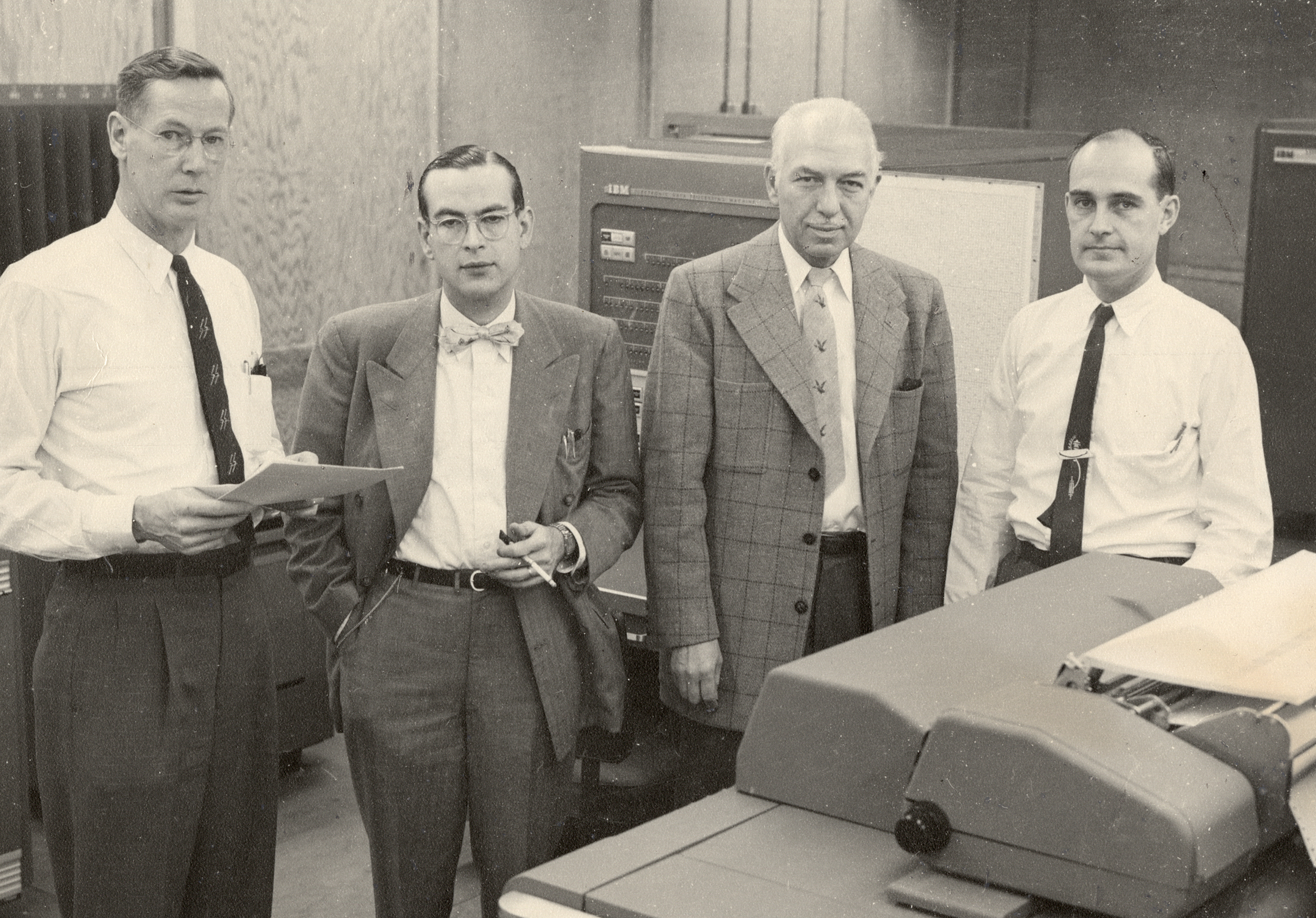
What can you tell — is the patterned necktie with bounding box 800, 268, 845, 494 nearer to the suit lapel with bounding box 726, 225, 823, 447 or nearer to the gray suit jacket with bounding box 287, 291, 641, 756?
the suit lapel with bounding box 726, 225, 823, 447

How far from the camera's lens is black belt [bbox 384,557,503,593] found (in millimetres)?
2293

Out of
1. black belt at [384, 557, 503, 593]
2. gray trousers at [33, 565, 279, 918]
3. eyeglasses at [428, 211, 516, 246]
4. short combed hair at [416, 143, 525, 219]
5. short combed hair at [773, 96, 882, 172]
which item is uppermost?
short combed hair at [773, 96, 882, 172]

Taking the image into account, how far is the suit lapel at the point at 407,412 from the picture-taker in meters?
2.31

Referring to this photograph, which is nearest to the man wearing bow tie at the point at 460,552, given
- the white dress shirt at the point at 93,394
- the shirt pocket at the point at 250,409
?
the shirt pocket at the point at 250,409

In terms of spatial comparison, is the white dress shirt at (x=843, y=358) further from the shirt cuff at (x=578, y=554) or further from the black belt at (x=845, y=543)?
the shirt cuff at (x=578, y=554)

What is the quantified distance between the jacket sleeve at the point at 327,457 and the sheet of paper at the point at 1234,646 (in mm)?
1294

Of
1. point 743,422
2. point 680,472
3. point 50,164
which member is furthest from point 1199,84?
point 50,164

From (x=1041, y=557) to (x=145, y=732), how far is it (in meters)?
1.42

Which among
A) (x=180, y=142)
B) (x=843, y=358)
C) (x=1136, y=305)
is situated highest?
(x=180, y=142)

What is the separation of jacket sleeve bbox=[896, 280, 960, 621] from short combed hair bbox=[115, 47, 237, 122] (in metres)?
1.24

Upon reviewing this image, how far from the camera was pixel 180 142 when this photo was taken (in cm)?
231

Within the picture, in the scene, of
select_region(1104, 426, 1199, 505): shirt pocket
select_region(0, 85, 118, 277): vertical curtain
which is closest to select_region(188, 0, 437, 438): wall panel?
select_region(0, 85, 118, 277): vertical curtain

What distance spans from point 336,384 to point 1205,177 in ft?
9.36

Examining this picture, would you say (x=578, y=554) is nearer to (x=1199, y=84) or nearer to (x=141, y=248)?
(x=141, y=248)
